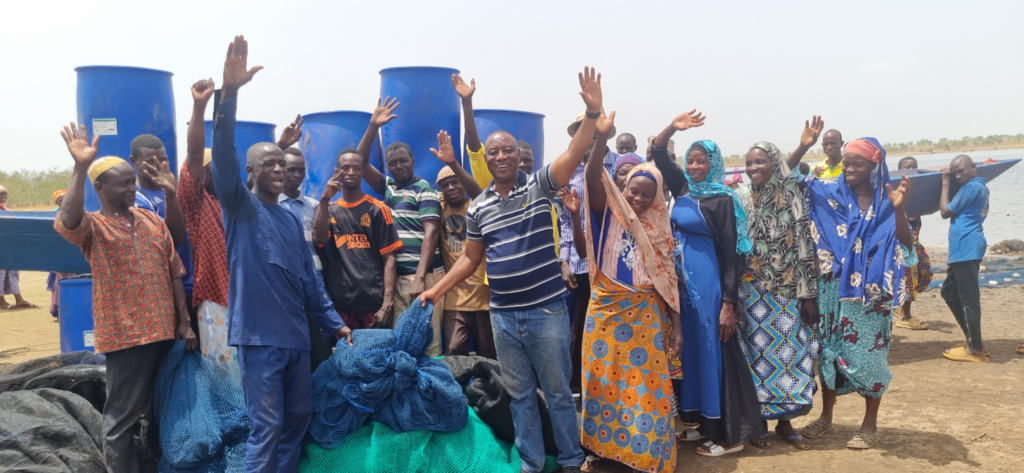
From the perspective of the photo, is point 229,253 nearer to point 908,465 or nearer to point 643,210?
point 643,210

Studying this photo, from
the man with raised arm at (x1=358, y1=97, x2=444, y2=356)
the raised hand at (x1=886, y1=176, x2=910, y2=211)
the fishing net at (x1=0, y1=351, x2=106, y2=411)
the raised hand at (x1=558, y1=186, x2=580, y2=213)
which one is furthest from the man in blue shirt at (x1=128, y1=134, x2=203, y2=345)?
the raised hand at (x1=886, y1=176, x2=910, y2=211)

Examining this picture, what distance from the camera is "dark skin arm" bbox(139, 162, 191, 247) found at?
3310mm

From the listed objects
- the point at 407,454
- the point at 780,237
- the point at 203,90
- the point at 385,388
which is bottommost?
the point at 407,454

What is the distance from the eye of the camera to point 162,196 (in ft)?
12.8

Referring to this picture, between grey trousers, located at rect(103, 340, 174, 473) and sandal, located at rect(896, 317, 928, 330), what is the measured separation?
7.68m

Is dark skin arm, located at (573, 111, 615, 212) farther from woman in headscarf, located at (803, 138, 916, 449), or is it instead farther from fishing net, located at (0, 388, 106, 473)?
fishing net, located at (0, 388, 106, 473)

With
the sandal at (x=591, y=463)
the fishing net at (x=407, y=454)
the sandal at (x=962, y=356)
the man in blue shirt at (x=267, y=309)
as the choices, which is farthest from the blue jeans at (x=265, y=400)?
the sandal at (x=962, y=356)

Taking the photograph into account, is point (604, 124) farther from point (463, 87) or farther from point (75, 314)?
point (75, 314)

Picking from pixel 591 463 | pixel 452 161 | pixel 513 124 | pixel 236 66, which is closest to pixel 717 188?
pixel 452 161

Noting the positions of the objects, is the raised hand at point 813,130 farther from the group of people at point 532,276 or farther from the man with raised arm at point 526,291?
the man with raised arm at point 526,291

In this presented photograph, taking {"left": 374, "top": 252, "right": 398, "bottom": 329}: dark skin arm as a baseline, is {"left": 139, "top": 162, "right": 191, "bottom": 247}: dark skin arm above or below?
above

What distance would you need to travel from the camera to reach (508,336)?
3381mm

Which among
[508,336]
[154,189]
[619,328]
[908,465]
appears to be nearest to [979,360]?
[908,465]

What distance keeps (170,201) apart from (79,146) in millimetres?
498
